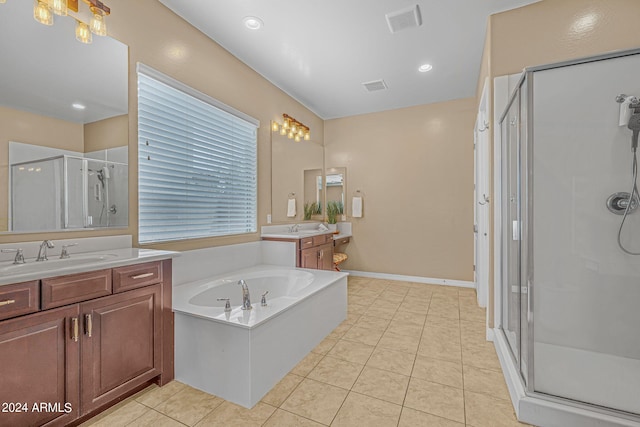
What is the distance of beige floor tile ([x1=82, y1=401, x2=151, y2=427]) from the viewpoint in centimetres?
146

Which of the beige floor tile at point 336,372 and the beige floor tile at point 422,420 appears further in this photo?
the beige floor tile at point 336,372

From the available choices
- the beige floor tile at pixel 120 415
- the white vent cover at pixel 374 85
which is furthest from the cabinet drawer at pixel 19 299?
the white vent cover at pixel 374 85

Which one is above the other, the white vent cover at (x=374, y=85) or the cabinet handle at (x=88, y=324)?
the white vent cover at (x=374, y=85)

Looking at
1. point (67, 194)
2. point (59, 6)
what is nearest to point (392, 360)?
point (67, 194)

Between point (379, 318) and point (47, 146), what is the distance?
2963mm

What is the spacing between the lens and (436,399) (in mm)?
1675

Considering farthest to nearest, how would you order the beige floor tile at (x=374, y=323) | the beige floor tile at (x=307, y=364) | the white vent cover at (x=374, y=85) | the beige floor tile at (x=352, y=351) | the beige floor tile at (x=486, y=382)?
the white vent cover at (x=374, y=85), the beige floor tile at (x=374, y=323), the beige floor tile at (x=352, y=351), the beige floor tile at (x=307, y=364), the beige floor tile at (x=486, y=382)

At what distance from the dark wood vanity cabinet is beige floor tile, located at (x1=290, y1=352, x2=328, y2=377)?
33.2 inches

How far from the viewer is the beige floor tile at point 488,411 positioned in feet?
4.86

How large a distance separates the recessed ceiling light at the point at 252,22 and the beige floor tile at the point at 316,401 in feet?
9.32

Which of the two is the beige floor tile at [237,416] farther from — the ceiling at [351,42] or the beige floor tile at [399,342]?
the ceiling at [351,42]

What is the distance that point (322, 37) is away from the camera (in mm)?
2680

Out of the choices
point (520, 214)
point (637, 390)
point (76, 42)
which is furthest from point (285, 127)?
point (637, 390)

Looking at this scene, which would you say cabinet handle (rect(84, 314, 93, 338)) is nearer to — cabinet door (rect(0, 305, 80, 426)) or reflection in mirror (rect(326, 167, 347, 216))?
cabinet door (rect(0, 305, 80, 426))
